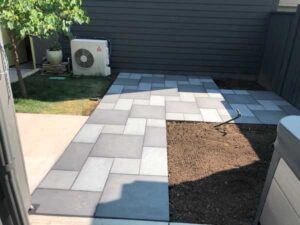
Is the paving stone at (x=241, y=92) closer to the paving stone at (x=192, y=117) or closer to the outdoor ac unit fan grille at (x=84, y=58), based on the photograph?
the paving stone at (x=192, y=117)

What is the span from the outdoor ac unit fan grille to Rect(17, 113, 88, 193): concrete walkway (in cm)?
236

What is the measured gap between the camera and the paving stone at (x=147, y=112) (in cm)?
396

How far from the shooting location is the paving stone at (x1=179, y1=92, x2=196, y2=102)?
477 cm

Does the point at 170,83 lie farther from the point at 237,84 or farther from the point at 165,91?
the point at 237,84

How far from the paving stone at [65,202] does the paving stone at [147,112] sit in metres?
1.84

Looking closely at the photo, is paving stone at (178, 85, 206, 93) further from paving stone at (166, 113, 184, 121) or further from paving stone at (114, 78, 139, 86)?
paving stone at (166, 113, 184, 121)

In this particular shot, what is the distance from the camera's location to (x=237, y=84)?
6086mm

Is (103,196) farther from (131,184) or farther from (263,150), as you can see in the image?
(263,150)

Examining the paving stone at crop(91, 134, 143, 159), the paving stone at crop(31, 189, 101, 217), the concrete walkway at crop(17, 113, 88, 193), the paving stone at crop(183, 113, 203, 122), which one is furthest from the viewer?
the paving stone at crop(183, 113, 203, 122)

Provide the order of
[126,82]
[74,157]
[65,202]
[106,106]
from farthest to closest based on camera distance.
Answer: [126,82], [106,106], [74,157], [65,202]

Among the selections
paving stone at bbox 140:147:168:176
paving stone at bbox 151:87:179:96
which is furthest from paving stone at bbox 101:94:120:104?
paving stone at bbox 140:147:168:176

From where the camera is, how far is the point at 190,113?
4.15 metres

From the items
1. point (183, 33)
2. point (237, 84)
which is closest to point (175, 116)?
point (237, 84)

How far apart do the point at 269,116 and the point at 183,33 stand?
3035 millimetres
